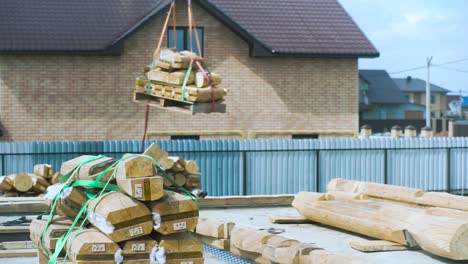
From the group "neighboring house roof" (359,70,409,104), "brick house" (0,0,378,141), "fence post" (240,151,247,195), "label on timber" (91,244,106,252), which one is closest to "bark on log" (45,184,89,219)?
"label on timber" (91,244,106,252)

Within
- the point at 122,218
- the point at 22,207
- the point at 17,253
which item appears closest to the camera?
the point at 122,218

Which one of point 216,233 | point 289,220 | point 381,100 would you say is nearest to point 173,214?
point 216,233

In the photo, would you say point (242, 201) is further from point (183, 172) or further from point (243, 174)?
point (243, 174)

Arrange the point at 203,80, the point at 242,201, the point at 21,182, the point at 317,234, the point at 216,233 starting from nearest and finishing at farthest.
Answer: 1. the point at 216,233
2. the point at 317,234
3. the point at 203,80
4. the point at 242,201
5. the point at 21,182

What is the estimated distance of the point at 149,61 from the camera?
86.8 ft

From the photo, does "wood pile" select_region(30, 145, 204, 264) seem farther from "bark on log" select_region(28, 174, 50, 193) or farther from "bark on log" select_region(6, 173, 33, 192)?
"bark on log" select_region(28, 174, 50, 193)

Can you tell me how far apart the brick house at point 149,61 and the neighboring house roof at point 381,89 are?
2229 inches

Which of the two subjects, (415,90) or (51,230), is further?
(415,90)

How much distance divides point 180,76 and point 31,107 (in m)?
12.0

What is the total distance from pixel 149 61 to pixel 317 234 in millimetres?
14775

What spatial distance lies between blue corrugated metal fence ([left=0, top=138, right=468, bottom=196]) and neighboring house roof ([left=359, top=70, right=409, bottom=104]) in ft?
199

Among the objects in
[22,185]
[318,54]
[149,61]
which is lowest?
[22,185]

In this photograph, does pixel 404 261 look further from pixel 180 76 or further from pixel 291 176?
pixel 291 176

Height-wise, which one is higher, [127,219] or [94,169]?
[94,169]
